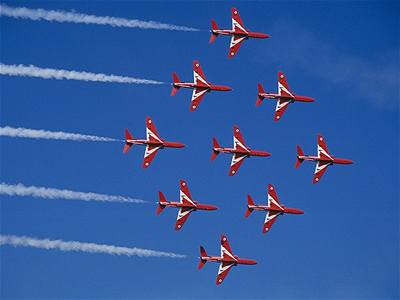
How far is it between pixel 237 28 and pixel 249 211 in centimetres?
1587

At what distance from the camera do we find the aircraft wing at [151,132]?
10388cm

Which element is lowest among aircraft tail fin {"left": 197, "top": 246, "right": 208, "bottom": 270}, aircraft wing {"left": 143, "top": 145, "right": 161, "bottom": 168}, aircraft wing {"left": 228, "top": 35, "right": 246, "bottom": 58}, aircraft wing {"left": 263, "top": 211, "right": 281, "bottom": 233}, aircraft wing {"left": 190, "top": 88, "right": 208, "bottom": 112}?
aircraft tail fin {"left": 197, "top": 246, "right": 208, "bottom": 270}

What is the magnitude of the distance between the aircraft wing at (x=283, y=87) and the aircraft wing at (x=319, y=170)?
22.0 ft

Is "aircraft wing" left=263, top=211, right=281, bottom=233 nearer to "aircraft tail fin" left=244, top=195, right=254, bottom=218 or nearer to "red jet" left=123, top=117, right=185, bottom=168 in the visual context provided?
"aircraft tail fin" left=244, top=195, right=254, bottom=218

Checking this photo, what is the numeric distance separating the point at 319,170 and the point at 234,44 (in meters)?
13.9

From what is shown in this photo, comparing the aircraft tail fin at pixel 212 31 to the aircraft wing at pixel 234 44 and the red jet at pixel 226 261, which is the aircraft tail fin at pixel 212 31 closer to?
the aircraft wing at pixel 234 44

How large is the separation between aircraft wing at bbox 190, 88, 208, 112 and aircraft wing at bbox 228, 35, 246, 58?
381 cm

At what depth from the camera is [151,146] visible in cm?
10331

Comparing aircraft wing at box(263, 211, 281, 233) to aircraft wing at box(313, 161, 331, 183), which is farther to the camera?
aircraft wing at box(313, 161, 331, 183)

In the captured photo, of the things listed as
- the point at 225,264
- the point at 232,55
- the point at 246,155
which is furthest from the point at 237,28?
the point at 225,264

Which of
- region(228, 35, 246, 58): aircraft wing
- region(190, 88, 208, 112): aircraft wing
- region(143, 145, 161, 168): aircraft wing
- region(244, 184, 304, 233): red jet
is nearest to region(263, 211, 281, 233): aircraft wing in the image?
region(244, 184, 304, 233): red jet

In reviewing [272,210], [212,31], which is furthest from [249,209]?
[212,31]

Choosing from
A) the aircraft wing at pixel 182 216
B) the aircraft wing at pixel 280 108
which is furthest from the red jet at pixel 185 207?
the aircraft wing at pixel 280 108

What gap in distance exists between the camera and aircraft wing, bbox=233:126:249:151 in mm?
107188
